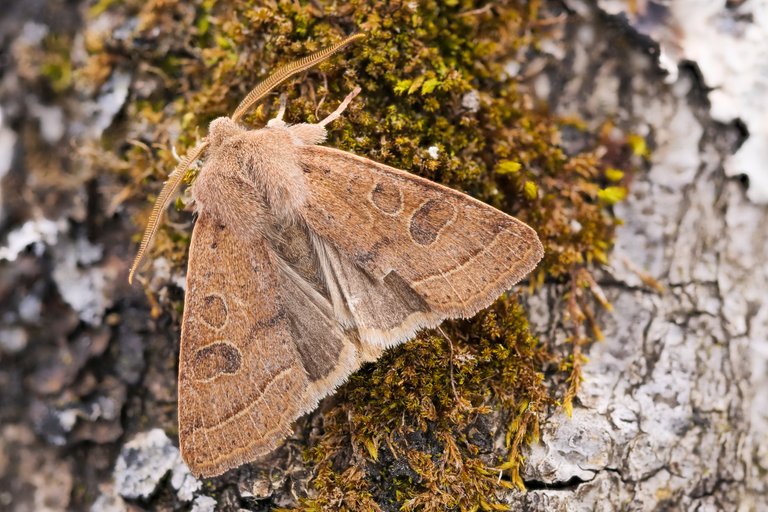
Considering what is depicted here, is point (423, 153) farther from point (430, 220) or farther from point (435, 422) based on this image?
point (435, 422)

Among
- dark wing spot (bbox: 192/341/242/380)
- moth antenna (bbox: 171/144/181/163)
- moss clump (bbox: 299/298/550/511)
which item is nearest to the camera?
moss clump (bbox: 299/298/550/511)

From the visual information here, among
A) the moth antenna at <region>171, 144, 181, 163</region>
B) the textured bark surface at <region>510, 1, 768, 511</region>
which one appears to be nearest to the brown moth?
the moth antenna at <region>171, 144, 181, 163</region>

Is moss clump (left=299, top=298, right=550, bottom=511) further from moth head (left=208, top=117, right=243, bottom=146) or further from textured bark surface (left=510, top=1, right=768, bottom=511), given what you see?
moth head (left=208, top=117, right=243, bottom=146)

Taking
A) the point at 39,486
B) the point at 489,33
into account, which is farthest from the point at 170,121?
the point at 39,486

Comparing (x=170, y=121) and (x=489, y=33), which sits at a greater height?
(x=489, y=33)

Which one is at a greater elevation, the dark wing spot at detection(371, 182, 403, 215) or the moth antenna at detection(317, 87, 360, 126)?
the moth antenna at detection(317, 87, 360, 126)

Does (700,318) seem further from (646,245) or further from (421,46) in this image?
(421,46)

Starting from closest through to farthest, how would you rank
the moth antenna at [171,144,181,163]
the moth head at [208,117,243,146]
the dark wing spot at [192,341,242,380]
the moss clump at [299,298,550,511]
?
the moss clump at [299,298,550,511], the dark wing spot at [192,341,242,380], the moth head at [208,117,243,146], the moth antenna at [171,144,181,163]
